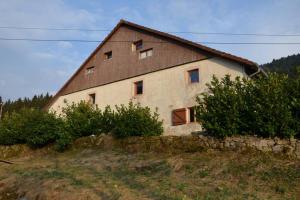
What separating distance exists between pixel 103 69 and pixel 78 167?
12886 millimetres

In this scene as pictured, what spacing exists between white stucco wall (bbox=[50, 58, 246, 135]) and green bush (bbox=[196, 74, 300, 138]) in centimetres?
525

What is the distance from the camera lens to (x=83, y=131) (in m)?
20.4

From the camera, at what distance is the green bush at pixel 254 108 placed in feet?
39.4

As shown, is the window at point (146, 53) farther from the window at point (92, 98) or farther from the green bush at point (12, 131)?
the green bush at point (12, 131)

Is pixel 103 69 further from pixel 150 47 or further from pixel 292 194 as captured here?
pixel 292 194

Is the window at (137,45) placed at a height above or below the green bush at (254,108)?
above

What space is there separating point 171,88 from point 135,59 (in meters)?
4.30

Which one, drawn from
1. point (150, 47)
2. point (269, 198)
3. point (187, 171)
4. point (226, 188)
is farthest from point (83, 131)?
point (269, 198)

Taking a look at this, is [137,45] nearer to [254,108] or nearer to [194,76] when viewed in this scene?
[194,76]

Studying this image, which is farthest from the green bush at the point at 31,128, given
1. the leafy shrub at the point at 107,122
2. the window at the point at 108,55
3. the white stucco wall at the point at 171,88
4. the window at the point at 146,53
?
the window at the point at 146,53

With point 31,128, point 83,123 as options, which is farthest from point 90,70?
point 83,123

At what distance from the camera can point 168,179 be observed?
10.7 metres

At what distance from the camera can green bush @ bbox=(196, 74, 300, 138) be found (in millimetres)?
Answer: 12016

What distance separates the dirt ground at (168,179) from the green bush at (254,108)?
1.06 m
